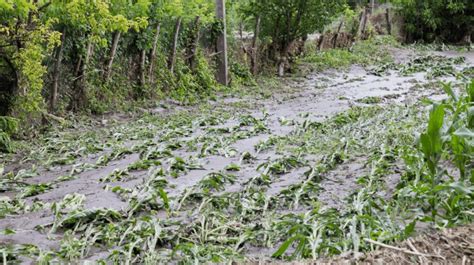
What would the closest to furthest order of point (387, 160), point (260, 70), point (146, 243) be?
point (146, 243), point (387, 160), point (260, 70)

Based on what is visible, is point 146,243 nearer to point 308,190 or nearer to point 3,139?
point 308,190

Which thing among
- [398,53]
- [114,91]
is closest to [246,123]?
[114,91]

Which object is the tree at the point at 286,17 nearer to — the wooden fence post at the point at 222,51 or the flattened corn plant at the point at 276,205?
the wooden fence post at the point at 222,51

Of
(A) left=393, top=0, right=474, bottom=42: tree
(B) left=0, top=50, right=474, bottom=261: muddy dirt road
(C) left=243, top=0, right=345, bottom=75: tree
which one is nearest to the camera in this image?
(B) left=0, top=50, right=474, bottom=261: muddy dirt road

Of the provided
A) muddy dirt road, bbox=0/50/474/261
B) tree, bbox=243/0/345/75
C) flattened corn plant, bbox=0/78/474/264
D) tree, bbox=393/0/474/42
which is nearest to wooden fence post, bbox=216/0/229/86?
tree, bbox=243/0/345/75

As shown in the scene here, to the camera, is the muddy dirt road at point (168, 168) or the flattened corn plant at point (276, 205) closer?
the flattened corn plant at point (276, 205)

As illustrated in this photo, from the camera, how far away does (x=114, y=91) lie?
11.3m

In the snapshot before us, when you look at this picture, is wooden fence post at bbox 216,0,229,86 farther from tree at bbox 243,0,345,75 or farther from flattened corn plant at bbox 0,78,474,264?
flattened corn plant at bbox 0,78,474,264

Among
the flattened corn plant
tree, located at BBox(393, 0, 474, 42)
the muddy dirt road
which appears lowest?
tree, located at BBox(393, 0, 474, 42)

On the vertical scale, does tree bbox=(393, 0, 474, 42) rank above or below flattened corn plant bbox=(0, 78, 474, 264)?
below

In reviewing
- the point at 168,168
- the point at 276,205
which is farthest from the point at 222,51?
the point at 276,205

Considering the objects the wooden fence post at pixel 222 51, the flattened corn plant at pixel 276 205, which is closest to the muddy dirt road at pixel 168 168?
the flattened corn plant at pixel 276 205

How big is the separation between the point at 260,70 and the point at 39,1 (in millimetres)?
9722

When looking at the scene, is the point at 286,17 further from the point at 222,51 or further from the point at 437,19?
the point at 437,19
